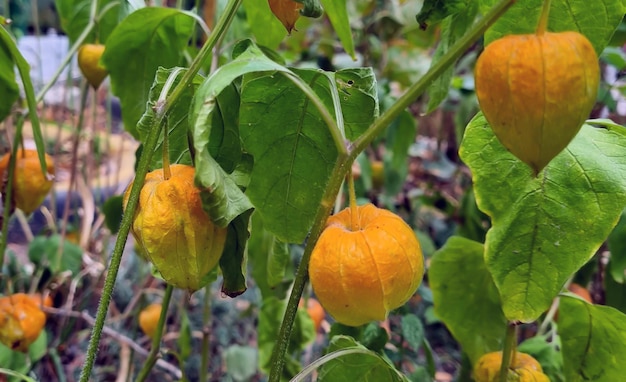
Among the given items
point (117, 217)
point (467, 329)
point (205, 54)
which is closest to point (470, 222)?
point (467, 329)

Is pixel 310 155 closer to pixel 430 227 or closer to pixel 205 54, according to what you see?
pixel 205 54

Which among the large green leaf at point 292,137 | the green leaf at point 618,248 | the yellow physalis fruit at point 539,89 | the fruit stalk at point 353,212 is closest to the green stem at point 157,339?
the large green leaf at point 292,137

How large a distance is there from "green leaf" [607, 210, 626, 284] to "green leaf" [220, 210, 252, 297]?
47 cm

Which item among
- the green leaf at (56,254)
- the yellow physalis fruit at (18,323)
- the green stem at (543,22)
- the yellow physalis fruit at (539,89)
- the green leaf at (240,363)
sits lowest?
the green leaf at (240,363)

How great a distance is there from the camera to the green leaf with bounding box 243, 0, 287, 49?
63 centimetres

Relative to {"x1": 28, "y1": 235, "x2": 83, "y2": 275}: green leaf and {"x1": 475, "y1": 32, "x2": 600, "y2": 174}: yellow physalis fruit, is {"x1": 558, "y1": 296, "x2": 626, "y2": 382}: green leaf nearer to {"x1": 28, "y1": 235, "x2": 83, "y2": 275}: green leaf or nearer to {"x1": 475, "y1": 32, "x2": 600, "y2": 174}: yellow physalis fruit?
{"x1": 475, "y1": 32, "x2": 600, "y2": 174}: yellow physalis fruit

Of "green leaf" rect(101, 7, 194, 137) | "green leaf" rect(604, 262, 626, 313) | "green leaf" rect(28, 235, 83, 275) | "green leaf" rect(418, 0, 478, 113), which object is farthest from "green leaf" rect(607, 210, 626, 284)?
"green leaf" rect(28, 235, 83, 275)

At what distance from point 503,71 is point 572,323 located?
1.28 feet

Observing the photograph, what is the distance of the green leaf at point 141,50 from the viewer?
598mm

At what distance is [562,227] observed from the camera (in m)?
0.46

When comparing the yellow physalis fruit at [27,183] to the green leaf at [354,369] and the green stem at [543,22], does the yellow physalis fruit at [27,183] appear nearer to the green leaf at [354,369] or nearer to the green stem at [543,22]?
the green leaf at [354,369]

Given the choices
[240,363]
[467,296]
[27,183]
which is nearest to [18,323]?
[27,183]

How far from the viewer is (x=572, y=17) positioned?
1.49ft

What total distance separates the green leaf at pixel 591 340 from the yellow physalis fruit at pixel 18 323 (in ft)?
2.06
